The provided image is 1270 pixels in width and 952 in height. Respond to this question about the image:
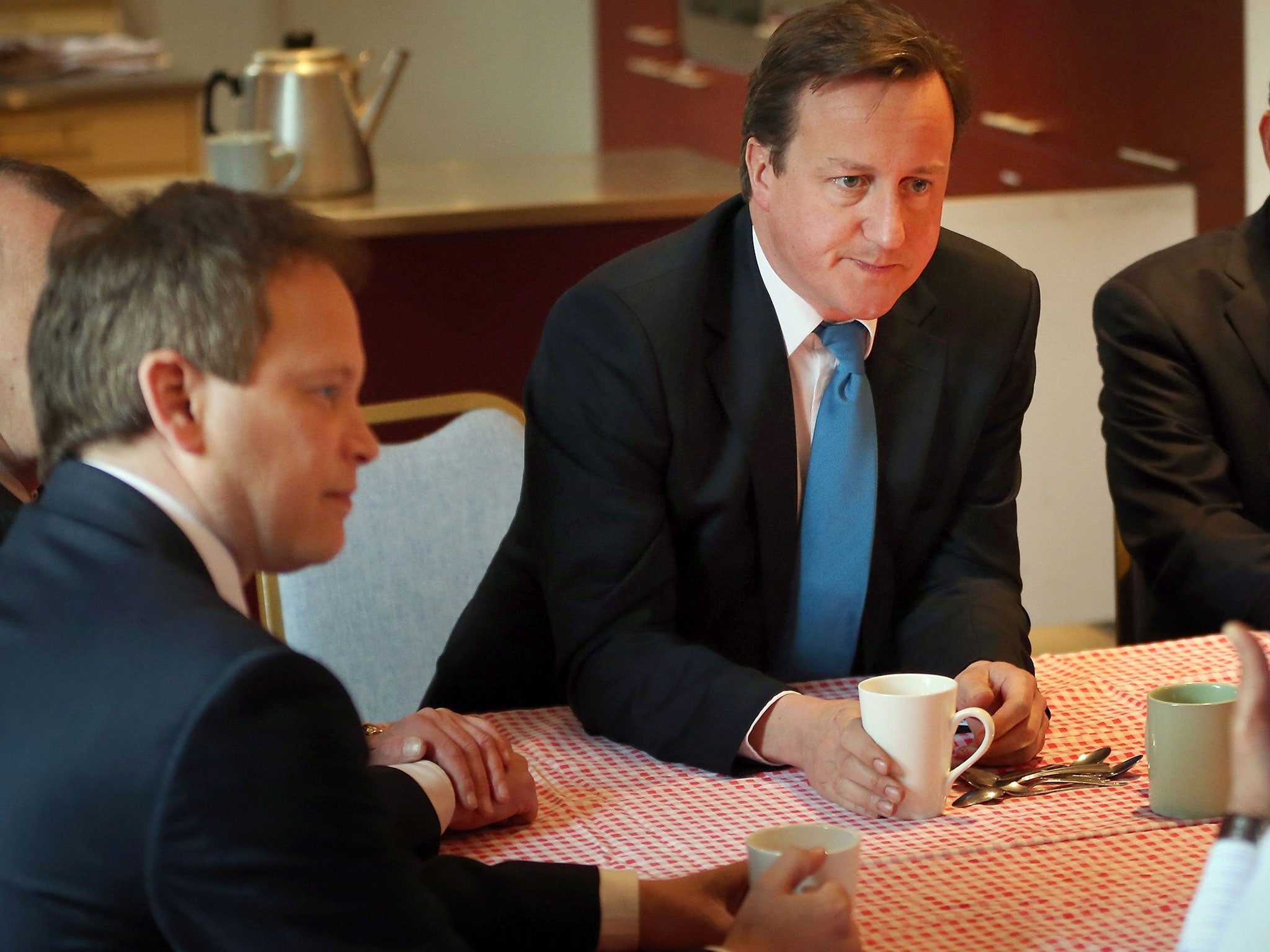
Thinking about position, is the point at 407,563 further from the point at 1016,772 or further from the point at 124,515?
the point at 124,515

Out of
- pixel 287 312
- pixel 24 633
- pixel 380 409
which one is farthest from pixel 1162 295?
pixel 24 633

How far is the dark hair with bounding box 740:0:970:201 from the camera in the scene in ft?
5.08

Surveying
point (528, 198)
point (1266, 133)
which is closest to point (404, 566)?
point (1266, 133)

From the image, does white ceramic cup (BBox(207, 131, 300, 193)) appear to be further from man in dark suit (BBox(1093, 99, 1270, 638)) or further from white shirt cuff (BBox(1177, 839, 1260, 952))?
white shirt cuff (BBox(1177, 839, 1260, 952))

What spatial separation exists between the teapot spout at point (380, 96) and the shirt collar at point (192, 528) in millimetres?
2431

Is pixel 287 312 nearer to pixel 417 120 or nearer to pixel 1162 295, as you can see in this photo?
pixel 1162 295

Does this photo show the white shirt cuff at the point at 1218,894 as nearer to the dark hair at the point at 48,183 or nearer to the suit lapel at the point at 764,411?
the suit lapel at the point at 764,411

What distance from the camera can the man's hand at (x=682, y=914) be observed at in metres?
1.04

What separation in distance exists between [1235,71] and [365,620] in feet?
6.93

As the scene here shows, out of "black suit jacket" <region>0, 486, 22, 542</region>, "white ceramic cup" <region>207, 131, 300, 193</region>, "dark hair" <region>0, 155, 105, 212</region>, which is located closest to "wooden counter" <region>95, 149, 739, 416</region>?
"white ceramic cup" <region>207, 131, 300, 193</region>

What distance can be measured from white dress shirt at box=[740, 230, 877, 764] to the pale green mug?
520mm

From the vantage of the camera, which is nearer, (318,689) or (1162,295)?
(318,689)

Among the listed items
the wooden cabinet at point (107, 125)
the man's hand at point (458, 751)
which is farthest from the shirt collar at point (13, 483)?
the wooden cabinet at point (107, 125)

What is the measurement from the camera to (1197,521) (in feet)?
6.67
